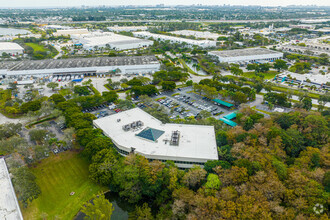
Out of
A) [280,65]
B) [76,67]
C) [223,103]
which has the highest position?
[280,65]

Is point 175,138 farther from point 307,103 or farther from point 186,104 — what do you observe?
point 307,103

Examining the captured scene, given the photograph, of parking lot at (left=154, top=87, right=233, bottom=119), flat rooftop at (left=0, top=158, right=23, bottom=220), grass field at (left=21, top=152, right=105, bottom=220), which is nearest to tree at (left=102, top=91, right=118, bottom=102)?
parking lot at (left=154, top=87, right=233, bottom=119)

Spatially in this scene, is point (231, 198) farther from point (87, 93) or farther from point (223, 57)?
point (223, 57)

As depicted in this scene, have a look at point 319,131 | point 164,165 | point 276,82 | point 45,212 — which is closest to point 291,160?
point 319,131

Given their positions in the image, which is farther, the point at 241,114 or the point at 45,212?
the point at 241,114

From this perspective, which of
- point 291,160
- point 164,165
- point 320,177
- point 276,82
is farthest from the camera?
point 276,82

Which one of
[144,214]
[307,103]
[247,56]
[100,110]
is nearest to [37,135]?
[100,110]
